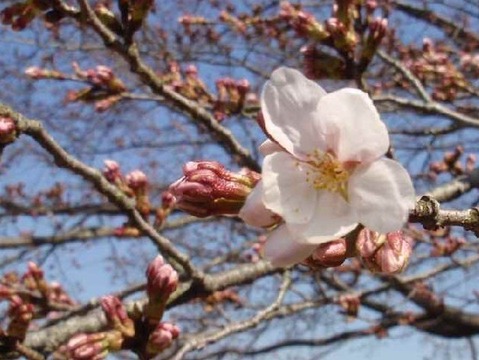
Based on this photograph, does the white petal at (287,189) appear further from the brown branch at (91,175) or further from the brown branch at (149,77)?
the brown branch at (149,77)

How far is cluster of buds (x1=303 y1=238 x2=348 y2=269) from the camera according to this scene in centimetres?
88

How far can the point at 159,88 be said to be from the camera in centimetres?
209

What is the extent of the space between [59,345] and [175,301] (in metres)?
0.36

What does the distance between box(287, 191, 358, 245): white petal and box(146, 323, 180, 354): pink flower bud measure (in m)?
0.65

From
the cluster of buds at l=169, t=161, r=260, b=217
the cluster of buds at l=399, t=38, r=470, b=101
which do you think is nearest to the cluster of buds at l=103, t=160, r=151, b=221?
the cluster of buds at l=169, t=161, r=260, b=217

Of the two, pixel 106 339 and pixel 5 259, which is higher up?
pixel 106 339

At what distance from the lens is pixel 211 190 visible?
0.95 m

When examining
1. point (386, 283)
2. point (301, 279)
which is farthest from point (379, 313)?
point (386, 283)

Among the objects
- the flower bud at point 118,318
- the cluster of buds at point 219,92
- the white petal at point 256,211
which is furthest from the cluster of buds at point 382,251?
the cluster of buds at point 219,92

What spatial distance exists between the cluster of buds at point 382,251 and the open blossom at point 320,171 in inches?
2.6

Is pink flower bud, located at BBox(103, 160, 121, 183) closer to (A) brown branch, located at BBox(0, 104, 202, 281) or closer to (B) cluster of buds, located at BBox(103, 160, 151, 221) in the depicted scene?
(B) cluster of buds, located at BBox(103, 160, 151, 221)

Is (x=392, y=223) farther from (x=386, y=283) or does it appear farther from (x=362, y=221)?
(x=386, y=283)

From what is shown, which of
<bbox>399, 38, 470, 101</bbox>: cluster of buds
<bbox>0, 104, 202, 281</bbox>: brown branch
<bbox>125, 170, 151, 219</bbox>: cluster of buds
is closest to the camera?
<bbox>0, 104, 202, 281</bbox>: brown branch

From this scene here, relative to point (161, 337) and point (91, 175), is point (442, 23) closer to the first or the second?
point (91, 175)
